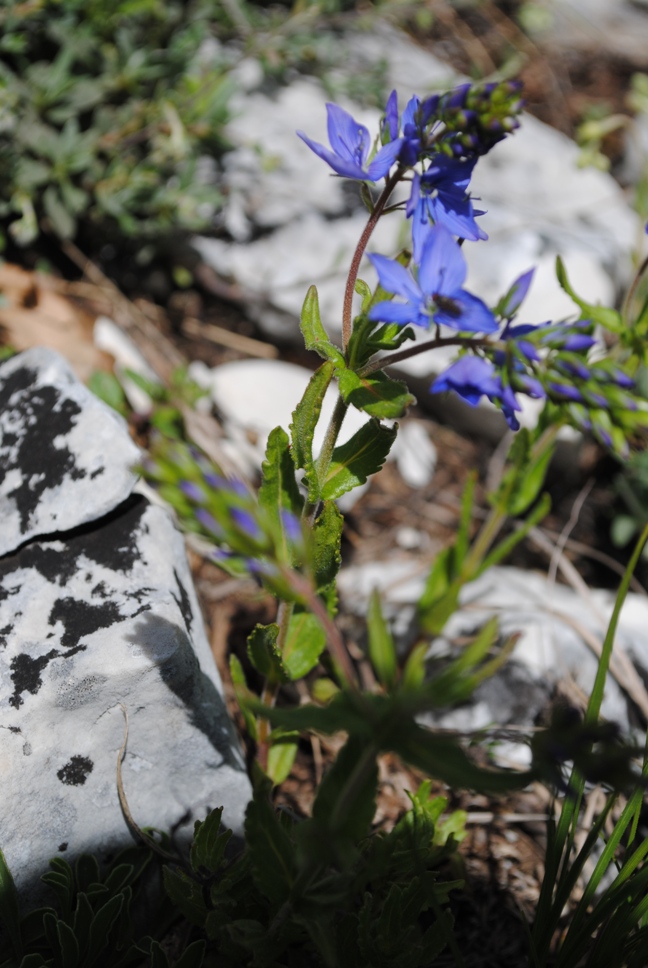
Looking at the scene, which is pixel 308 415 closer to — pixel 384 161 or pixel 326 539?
pixel 326 539

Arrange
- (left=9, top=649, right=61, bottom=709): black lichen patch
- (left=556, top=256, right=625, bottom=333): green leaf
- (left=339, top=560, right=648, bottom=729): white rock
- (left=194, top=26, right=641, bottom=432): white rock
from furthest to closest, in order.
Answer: (left=194, top=26, right=641, bottom=432): white rock, (left=339, top=560, right=648, bottom=729): white rock, (left=556, top=256, right=625, bottom=333): green leaf, (left=9, top=649, right=61, bottom=709): black lichen patch

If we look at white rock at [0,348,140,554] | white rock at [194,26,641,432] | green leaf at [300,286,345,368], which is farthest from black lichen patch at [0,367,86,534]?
white rock at [194,26,641,432]

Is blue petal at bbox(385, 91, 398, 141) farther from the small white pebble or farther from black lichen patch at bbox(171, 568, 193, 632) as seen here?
the small white pebble

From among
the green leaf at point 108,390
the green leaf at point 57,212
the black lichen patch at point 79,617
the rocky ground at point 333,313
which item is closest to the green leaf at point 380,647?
the black lichen patch at point 79,617

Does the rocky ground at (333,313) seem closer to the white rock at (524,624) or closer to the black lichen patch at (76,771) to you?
the white rock at (524,624)

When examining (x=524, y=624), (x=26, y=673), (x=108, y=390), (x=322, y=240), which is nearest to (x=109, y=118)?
(x=322, y=240)

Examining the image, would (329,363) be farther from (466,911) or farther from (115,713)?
(466,911)
